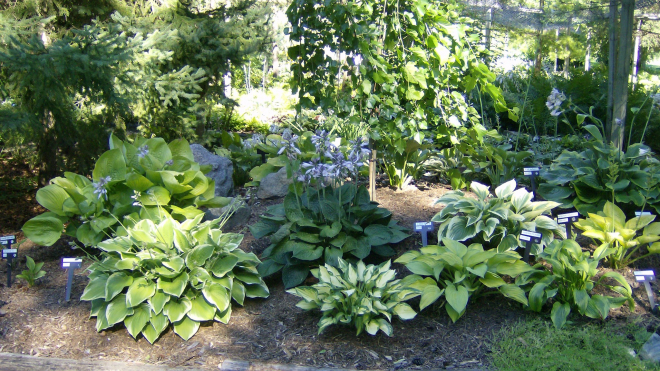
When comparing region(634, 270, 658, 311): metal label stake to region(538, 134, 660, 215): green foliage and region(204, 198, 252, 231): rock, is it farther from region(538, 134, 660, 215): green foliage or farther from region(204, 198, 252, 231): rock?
region(204, 198, 252, 231): rock

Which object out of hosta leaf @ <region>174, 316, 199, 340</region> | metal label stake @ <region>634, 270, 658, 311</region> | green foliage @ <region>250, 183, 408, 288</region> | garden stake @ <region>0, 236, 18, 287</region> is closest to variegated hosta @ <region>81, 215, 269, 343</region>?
hosta leaf @ <region>174, 316, 199, 340</region>

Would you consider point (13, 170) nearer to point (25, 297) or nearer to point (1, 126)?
point (1, 126)

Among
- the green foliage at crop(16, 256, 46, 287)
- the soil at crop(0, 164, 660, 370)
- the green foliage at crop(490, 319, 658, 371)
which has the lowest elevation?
the soil at crop(0, 164, 660, 370)

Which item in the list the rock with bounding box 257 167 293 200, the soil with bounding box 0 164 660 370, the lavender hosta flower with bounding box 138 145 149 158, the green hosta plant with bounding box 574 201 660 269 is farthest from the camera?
the rock with bounding box 257 167 293 200

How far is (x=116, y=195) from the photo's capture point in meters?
3.22

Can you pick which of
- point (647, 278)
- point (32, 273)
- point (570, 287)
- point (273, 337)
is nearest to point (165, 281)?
point (273, 337)

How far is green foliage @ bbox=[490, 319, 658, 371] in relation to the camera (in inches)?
88.3

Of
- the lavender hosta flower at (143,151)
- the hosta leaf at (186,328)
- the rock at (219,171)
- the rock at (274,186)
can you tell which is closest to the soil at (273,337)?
the hosta leaf at (186,328)

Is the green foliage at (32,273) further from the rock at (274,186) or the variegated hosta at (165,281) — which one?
the rock at (274,186)

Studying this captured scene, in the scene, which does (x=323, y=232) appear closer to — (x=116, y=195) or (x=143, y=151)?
(x=143, y=151)

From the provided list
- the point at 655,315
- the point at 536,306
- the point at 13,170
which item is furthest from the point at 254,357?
the point at 13,170

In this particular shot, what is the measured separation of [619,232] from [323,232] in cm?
181

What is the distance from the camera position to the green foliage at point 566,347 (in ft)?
7.36

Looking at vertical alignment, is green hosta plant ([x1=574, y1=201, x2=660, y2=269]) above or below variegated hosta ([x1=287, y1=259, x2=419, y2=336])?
above
